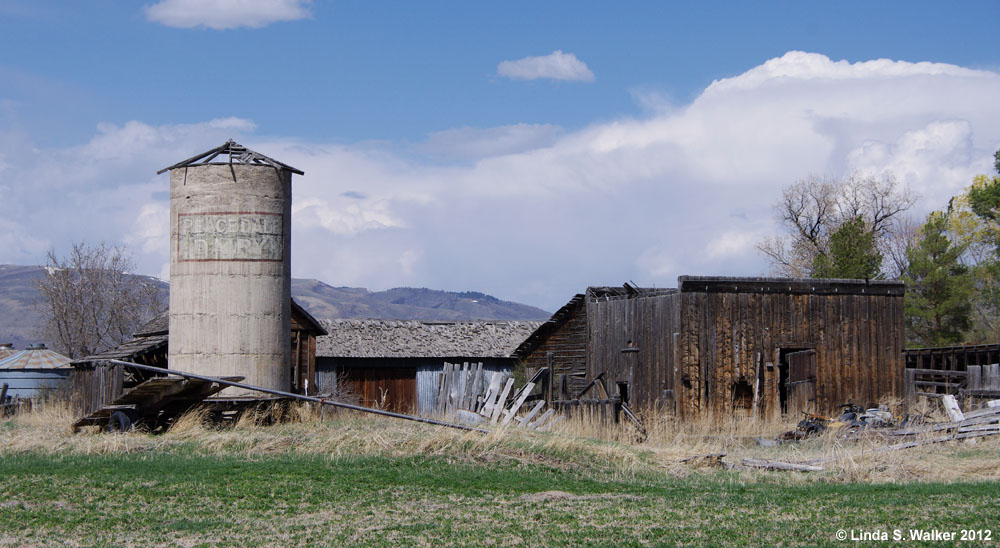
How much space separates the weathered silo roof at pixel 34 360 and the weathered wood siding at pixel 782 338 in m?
22.4

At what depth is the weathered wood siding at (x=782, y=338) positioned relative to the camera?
24938mm

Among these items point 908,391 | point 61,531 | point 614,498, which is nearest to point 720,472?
point 614,498

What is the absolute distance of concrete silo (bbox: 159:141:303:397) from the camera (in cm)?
2095

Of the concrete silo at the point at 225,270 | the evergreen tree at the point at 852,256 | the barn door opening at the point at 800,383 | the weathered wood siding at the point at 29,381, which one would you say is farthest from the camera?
the evergreen tree at the point at 852,256

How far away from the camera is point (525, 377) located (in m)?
34.6

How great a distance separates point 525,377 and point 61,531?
2450 centimetres

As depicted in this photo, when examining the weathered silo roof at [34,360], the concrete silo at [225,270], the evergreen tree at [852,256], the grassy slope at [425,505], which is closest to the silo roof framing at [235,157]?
the concrete silo at [225,270]

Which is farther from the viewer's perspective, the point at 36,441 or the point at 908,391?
the point at 908,391

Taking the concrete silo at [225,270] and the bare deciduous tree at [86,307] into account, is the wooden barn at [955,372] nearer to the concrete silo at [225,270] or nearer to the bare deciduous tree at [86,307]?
the concrete silo at [225,270]

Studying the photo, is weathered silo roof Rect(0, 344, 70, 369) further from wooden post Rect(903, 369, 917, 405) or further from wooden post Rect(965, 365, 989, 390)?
wooden post Rect(965, 365, 989, 390)

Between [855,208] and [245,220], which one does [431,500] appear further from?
[855,208]

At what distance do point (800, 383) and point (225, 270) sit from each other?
14263 mm

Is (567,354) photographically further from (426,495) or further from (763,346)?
(426,495)

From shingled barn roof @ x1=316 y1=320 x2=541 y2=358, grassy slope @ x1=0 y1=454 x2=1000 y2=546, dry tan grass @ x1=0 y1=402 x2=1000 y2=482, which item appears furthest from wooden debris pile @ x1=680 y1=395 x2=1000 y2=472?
shingled barn roof @ x1=316 y1=320 x2=541 y2=358
